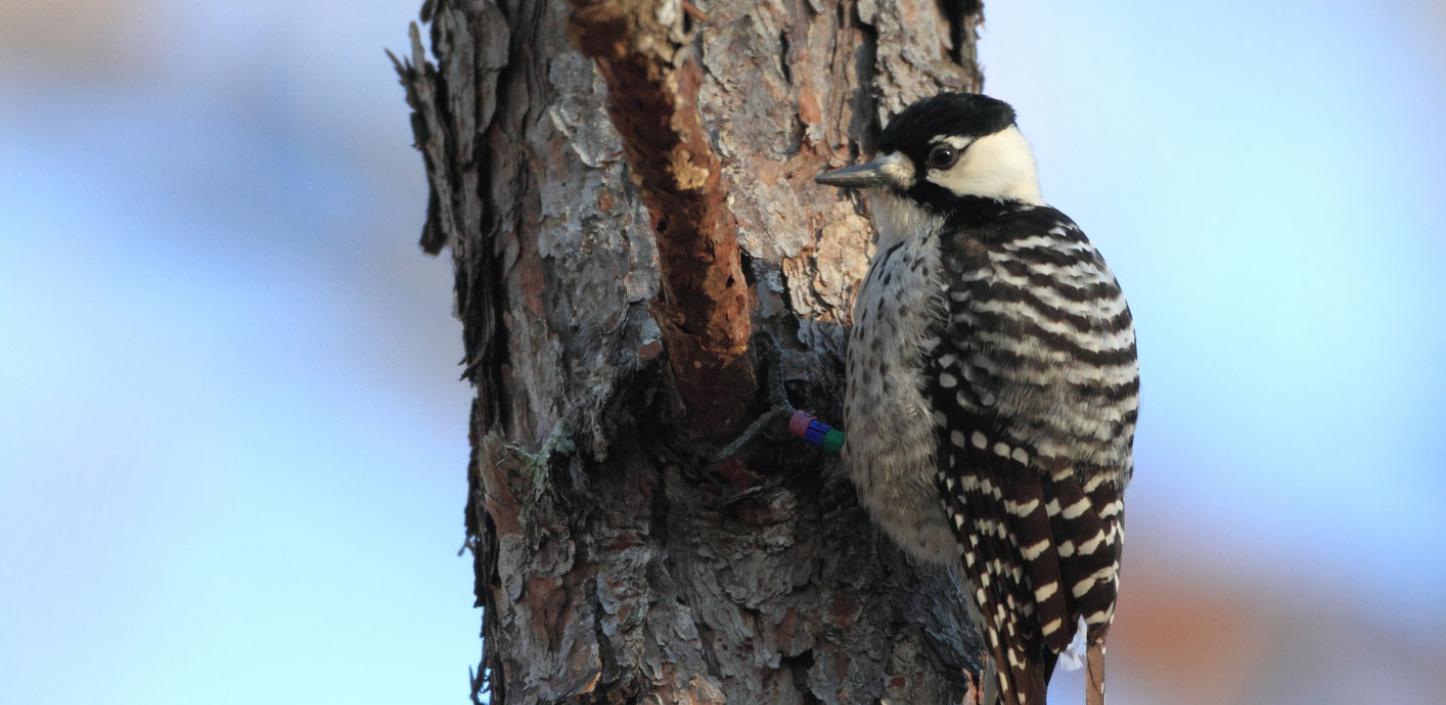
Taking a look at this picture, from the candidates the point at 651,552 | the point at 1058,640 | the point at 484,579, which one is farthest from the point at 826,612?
the point at 484,579

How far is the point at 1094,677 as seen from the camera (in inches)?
131

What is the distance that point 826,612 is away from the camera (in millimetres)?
3074

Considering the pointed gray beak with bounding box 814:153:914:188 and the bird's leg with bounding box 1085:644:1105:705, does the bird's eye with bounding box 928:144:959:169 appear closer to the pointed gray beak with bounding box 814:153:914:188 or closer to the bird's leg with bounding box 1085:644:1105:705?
the pointed gray beak with bounding box 814:153:914:188

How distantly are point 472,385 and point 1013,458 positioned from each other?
4.89 feet

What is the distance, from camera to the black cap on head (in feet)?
11.9

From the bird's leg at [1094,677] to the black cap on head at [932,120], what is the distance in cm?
143

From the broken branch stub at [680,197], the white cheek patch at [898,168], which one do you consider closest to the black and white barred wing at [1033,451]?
the white cheek patch at [898,168]

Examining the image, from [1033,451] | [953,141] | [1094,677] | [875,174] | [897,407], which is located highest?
[953,141]

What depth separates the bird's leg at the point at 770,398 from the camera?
9.68 ft

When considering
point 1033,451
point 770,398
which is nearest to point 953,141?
point 1033,451

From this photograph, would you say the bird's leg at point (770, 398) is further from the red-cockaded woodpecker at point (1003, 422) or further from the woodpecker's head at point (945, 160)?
the woodpecker's head at point (945, 160)

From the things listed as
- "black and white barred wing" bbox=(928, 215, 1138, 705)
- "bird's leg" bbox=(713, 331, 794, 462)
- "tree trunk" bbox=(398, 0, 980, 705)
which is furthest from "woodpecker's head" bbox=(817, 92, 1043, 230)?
"bird's leg" bbox=(713, 331, 794, 462)

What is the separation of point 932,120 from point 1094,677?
154 cm

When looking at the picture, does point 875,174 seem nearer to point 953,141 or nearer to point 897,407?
point 953,141
